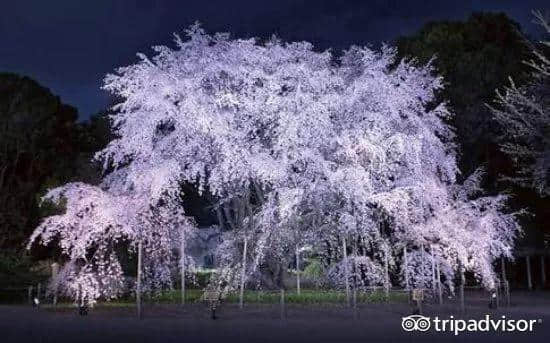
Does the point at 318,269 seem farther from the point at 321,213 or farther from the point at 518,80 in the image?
the point at 518,80

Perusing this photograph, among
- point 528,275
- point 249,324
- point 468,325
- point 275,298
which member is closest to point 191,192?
point 275,298

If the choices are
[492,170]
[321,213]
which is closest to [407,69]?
[321,213]

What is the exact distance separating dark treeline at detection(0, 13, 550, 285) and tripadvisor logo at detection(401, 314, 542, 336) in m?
15.7

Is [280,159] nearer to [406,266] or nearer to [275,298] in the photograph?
[275,298]

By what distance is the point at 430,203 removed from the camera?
97.0 feet

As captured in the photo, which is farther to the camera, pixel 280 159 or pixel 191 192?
pixel 191 192

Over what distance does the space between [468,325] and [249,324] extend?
5.83m

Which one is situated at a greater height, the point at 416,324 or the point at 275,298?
the point at 275,298

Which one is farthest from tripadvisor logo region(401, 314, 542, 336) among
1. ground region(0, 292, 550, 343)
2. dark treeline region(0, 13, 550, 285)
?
dark treeline region(0, 13, 550, 285)

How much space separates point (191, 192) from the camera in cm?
4125

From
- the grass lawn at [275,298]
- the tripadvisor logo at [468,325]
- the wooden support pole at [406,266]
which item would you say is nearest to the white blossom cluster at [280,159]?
the wooden support pole at [406,266]


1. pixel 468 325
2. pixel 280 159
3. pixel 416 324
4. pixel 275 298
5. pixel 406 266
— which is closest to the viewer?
pixel 416 324

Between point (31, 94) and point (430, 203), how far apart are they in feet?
107

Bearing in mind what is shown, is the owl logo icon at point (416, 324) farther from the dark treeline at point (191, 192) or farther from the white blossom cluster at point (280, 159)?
the dark treeline at point (191, 192)
